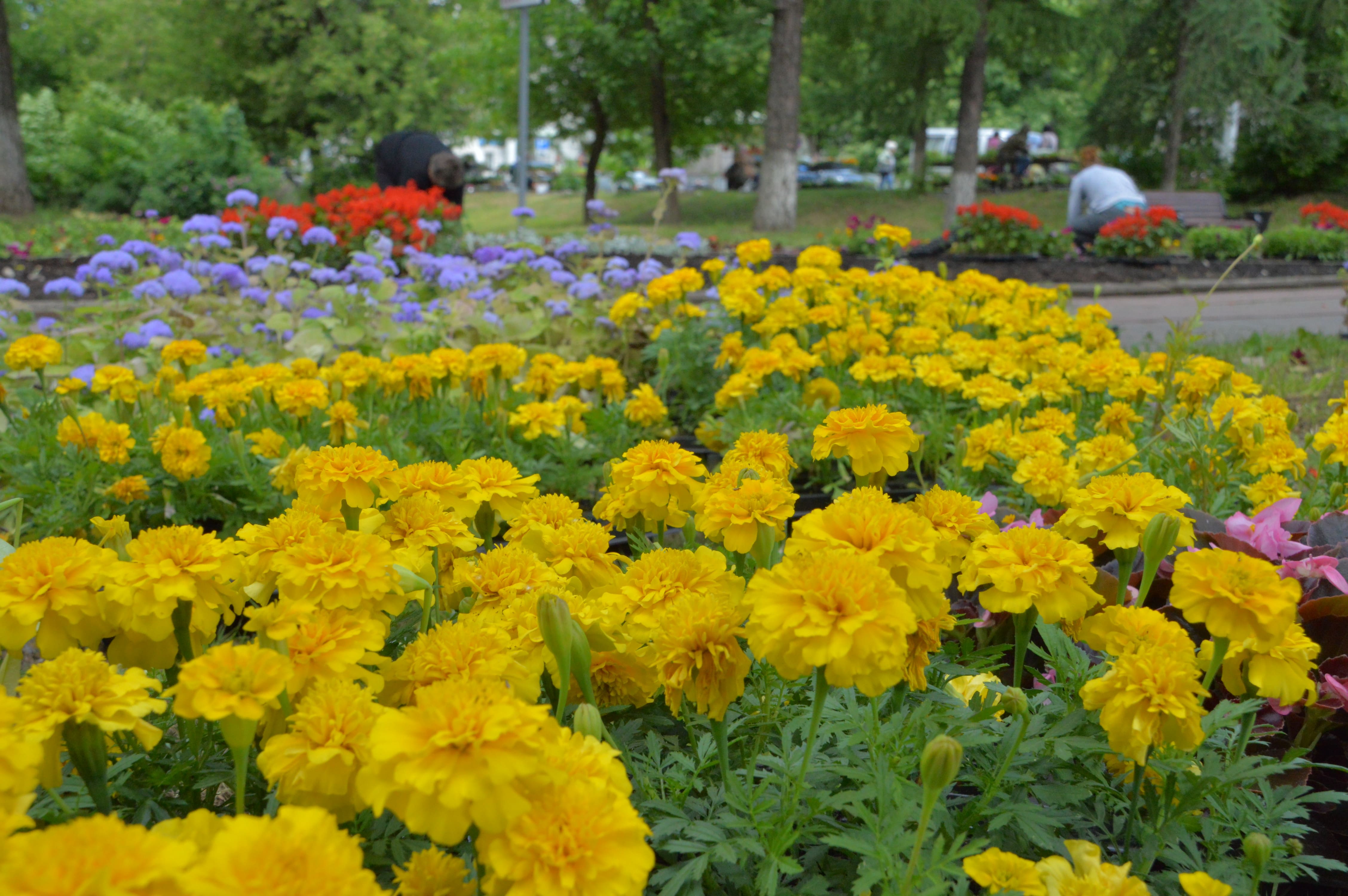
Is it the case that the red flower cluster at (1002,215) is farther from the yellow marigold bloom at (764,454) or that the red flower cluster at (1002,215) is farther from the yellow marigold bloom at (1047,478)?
the yellow marigold bloom at (764,454)

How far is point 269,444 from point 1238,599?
212 cm

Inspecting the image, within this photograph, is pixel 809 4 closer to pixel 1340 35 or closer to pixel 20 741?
pixel 1340 35

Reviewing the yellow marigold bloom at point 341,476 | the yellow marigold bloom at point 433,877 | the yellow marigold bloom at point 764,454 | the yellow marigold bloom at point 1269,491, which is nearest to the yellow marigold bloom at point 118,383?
the yellow marigold bloom at point 341,476

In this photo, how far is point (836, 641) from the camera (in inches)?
30.7

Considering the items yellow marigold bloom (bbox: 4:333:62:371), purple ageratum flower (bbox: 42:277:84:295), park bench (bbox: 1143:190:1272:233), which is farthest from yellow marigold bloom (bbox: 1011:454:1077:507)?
park bench (bbox: 1143:190:1272:233)

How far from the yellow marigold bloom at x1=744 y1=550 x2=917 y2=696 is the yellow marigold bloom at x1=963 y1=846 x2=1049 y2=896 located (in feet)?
0.62

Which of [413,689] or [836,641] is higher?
[836,641]

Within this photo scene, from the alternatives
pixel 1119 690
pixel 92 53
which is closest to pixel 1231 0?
pixel 1119 690

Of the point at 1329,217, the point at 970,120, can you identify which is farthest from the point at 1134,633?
the point at 970,120

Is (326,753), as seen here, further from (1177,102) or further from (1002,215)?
(1177,102)

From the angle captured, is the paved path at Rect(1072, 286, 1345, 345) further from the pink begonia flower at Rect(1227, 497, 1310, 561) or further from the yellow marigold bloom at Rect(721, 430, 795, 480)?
the yellow marigold bloom at Rect(721, 430, 795, 480)

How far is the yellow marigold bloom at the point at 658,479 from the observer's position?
4.14ft

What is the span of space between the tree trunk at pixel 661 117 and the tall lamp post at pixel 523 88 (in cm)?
984

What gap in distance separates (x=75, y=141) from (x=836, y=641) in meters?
19.9
